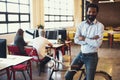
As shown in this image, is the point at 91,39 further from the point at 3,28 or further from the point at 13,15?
the point at 13,15

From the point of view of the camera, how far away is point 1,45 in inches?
126

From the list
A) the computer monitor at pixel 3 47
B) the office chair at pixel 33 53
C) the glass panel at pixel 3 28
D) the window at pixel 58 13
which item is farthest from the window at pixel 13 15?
the computer monitor at pixel 3 47

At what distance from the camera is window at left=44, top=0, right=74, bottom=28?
34.9 ft

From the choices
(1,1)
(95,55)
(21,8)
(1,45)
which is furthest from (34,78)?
(21,8)

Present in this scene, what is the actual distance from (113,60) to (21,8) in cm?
399

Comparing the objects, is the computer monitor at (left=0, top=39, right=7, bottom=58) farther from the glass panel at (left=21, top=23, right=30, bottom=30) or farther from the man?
the glass panel at (left=21, top=23, right=30, bottom=30)

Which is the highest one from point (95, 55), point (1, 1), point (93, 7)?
point (1, 1)

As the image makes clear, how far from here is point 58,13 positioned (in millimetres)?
12133

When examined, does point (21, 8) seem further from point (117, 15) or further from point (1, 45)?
point (117, 15)

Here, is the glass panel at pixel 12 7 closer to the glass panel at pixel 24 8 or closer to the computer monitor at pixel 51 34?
the glass panel at pixel 24 8

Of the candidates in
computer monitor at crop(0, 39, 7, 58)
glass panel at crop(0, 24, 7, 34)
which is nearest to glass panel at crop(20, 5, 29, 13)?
glass panel at crop(0, 24, 7, 34)

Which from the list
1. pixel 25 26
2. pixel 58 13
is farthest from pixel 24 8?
pixel 58 13

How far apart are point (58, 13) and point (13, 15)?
4633 mm

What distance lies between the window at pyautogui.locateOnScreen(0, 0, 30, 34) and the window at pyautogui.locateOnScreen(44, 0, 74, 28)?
5.76 ft
